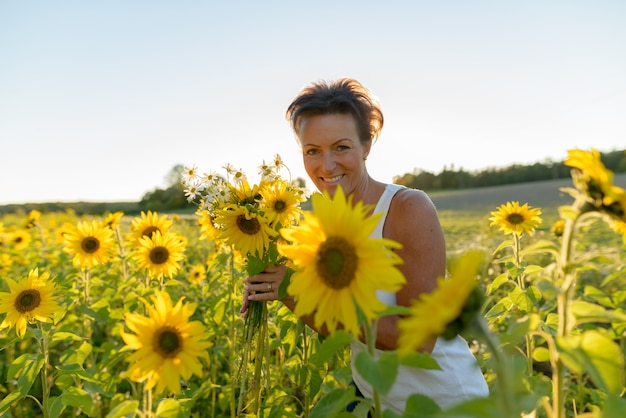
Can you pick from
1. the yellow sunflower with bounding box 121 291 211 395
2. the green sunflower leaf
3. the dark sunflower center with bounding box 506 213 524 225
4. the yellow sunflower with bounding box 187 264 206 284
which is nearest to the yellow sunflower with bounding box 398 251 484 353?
the green sunflower leaf

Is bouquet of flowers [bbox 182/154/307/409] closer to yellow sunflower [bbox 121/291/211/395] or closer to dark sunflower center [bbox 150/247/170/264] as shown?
yellow sunflower [bbox 121/291/211/395]

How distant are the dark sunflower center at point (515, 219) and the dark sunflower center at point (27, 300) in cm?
284

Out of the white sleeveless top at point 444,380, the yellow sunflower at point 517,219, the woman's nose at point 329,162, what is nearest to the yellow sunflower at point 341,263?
the white sleeveless top at point 444,380

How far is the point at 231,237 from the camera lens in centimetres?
187

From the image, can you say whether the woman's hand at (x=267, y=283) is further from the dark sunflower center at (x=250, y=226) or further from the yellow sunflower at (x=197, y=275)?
the yellow sunflower at (x=197, y=275)

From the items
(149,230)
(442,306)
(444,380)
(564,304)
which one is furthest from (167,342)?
(149,230)

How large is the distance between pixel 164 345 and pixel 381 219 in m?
1.36

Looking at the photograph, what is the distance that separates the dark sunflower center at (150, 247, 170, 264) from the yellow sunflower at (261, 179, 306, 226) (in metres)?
1.41

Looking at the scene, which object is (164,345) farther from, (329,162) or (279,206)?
(329,162)

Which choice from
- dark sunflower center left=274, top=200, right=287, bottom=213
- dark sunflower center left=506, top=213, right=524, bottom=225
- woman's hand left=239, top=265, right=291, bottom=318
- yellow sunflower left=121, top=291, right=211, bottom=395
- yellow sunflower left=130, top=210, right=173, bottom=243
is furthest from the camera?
yellow sunflower left=130, top=210, right=173, bottom=243

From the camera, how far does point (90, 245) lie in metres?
3.59

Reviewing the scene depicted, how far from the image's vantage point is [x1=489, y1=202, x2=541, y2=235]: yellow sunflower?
10.3ft

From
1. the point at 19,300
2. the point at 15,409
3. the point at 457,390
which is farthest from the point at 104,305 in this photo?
the point at 457,390

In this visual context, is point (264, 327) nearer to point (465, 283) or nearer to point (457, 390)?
point (457, 390)
